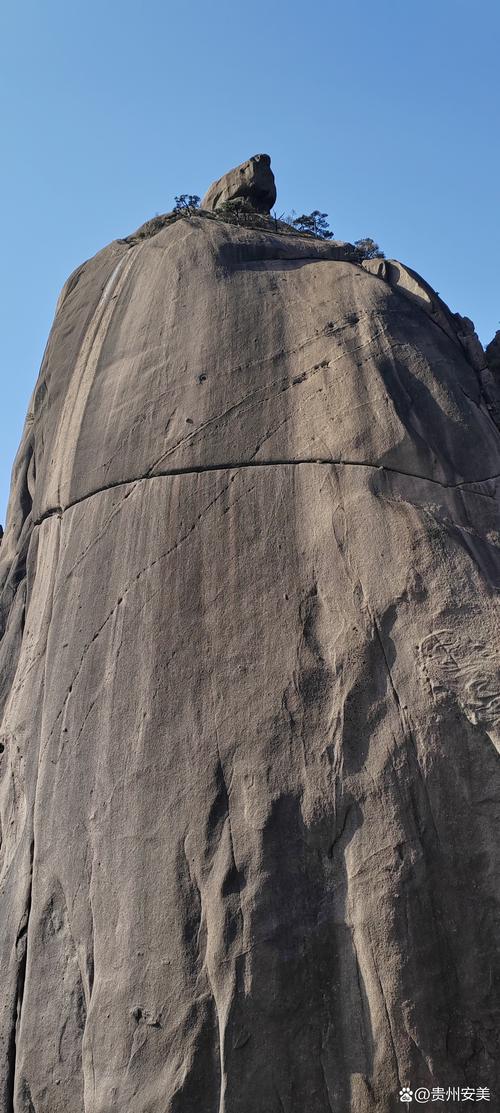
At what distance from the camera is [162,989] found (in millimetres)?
8586

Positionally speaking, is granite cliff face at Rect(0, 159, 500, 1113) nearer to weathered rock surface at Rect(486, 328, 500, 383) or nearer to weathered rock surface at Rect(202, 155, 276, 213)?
weathered rock surface at Rect(486, 328, 500, 383)

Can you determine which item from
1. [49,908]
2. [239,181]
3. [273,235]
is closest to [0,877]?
[49,908]

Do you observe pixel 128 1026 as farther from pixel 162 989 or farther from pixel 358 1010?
pixel 358 1010

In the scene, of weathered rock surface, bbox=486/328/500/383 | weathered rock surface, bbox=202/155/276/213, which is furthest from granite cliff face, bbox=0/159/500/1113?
weathered rock surface, bbox=202/155/276/213

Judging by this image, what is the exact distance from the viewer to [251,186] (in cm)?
1602

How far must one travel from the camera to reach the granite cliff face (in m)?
8.41

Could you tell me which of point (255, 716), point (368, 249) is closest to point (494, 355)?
point (368, 249)

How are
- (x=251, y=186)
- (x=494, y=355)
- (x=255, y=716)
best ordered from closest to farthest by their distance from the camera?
(x=255, y=716)
(x=494, y=355)
(x=251, y=186)

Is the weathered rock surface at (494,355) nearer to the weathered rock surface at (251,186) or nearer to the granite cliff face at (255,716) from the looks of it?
the granite cliff face at (255,716)

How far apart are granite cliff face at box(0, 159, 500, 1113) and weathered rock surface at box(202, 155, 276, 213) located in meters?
3.66

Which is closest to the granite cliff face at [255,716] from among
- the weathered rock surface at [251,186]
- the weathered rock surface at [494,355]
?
the weathered rock surface at [494,355]

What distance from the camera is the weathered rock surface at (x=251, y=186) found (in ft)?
52.6

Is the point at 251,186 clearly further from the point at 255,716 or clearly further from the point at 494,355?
the point at 255,716

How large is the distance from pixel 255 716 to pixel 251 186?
397 inches
